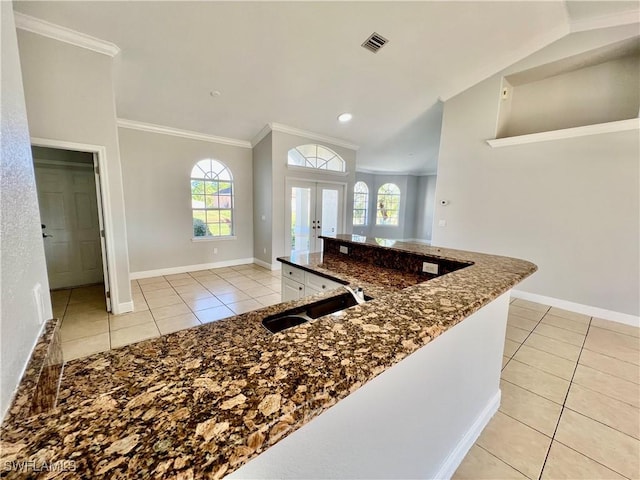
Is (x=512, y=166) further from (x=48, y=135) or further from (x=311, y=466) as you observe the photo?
(x=48, y=135)

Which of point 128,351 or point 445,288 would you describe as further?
point 445,288

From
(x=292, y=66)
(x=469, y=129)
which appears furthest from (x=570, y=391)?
(x=292, y=66)

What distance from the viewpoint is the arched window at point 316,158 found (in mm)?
5355

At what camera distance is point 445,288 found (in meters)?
1.14

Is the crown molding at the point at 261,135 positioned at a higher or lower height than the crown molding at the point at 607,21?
lower

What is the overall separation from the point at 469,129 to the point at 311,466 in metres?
4.79

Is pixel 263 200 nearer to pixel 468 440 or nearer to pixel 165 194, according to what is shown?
pixel 165 194

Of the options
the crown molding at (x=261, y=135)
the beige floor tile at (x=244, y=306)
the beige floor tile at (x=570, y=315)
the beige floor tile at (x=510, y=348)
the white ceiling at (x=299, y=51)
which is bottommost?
the beige floor tile at (x=244, y=306)

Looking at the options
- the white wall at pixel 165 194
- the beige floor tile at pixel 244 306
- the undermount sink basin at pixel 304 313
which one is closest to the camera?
the undermount sink basin at pixel 304 313

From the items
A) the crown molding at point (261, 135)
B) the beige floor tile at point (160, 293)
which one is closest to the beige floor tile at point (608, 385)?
the beige floor tile at point (160, 293)

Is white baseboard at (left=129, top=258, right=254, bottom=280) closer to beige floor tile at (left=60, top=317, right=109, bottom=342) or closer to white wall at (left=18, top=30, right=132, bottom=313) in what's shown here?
beige floor tile at (left=60, top=317, right=109, bottom=342)

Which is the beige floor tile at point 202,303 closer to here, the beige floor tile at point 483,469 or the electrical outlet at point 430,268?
the electrical outlet at point 430,268

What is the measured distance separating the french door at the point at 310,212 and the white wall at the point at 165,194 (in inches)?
48.1

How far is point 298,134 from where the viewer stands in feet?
17.0
